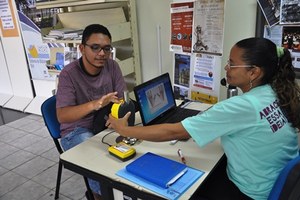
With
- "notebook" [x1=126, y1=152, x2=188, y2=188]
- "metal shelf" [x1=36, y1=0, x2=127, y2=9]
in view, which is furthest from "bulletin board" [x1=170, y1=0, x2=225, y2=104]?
"notebook" [x1=126, y1=152, x2=188, y2=188]

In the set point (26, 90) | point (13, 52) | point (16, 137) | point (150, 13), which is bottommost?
point (16, 137)

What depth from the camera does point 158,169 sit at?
1113mm

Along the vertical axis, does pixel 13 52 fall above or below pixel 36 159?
above

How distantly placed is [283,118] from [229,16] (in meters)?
1.33

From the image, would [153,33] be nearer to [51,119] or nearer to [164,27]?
[164,27]

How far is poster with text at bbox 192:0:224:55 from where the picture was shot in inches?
79.2

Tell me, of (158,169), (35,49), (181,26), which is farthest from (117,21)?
(158,169)

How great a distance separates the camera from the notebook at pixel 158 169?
1.04 m

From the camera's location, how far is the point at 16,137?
3330 millimetres

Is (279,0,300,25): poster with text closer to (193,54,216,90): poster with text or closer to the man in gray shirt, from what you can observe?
(193,54,216,90): poster with text

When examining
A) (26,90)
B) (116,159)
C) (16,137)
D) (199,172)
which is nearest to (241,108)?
(199,172)

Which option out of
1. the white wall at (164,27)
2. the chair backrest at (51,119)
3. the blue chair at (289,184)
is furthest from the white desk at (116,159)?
the white wall at (164,27)

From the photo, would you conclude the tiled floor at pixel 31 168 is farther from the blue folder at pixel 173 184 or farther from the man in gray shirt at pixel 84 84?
the blue folder at pixel 173 184

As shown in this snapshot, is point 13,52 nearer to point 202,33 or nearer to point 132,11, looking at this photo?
point 132,11
